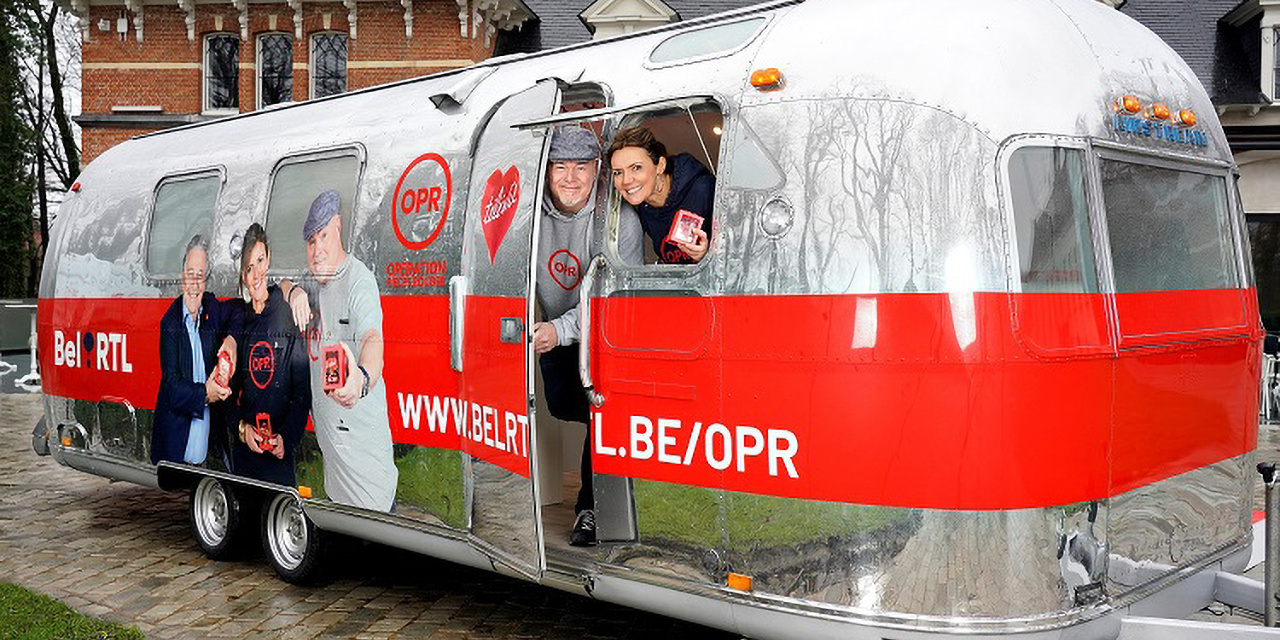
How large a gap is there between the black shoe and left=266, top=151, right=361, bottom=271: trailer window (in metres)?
2.22

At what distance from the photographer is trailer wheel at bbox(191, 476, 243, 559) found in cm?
769

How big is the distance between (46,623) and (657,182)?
4235 mm

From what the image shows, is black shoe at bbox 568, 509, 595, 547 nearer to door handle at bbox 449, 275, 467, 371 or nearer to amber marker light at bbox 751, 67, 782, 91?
door handle at bbox 449, 275, 467, 371

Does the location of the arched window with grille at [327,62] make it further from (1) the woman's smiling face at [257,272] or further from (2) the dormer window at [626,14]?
(1) the woman's smiling face at [257,272]

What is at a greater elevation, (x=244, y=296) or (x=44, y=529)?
(x=244, y=296)

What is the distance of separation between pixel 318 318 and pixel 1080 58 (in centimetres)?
428

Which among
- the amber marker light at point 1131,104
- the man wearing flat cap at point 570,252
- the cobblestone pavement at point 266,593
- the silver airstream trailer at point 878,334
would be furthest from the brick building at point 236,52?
the amber marker light at point 1131,104

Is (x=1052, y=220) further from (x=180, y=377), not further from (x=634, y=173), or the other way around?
(x=180, y=377)

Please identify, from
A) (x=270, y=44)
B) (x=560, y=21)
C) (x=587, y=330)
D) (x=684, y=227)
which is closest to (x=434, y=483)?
(x=587, y=330)

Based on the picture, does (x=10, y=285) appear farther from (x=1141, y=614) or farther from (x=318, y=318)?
(x=1141, y=614)

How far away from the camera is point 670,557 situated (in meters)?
4.85

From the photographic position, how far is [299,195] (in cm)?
696

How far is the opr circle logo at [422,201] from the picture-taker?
5988 millimetres

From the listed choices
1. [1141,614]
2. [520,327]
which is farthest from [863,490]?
[520,327]
